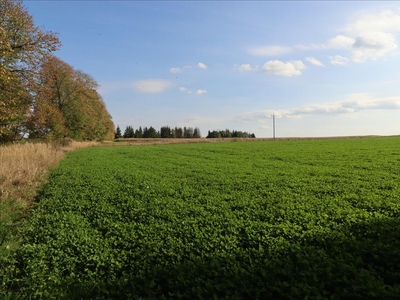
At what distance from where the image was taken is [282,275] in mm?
4355

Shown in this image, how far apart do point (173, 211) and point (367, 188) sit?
265 inches

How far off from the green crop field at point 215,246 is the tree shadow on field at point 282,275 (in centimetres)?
2

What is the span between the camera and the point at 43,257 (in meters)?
5.48

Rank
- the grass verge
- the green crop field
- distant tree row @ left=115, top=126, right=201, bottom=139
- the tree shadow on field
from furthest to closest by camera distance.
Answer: distant tree row @ left=115, top=126, right=201, bottom=139 → the grass verge → the green crop field → the tree shadow on field

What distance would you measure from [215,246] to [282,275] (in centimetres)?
158

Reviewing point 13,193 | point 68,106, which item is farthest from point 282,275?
point 68,106

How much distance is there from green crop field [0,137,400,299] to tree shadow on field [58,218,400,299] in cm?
2

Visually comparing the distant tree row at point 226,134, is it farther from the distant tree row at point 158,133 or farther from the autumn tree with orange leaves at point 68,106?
the autumn tree with orange leaves at point 68,106

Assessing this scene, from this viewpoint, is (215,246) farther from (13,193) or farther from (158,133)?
(158,133)

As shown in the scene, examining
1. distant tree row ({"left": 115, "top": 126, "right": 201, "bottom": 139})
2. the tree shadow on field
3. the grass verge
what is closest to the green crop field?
the tree shadow on field

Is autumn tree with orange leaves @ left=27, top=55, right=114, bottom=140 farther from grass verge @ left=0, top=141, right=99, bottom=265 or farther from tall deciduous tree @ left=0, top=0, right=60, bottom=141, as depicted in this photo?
grass verge @ left=0, top=141, right=99, bottom=265

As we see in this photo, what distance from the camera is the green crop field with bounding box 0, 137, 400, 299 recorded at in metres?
4.20

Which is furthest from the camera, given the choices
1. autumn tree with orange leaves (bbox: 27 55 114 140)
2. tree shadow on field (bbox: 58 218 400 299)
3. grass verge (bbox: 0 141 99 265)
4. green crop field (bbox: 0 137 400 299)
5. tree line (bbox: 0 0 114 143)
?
autumn tree with orange leaves (bbox: 27 55 114 140)

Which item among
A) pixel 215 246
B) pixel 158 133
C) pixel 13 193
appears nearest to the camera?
pixel 215 246
